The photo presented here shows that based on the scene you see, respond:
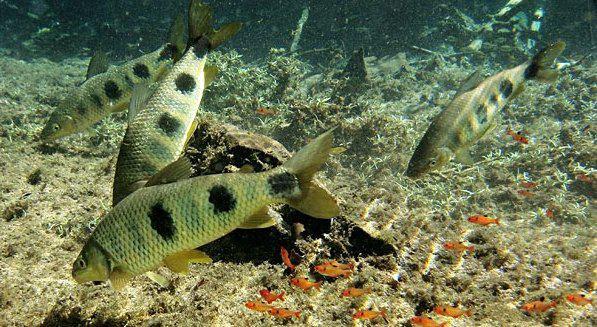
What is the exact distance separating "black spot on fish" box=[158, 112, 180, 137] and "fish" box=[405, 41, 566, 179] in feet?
8.17

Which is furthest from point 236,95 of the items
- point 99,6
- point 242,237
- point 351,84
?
point 99,6

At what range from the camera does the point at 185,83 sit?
11.6 feet

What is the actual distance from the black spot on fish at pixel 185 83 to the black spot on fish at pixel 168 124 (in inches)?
15.1

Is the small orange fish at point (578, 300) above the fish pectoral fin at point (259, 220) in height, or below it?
below

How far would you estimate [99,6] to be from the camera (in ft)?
63.9

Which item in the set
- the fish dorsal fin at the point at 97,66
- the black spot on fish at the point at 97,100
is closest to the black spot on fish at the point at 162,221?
the black spot on fish at the point at 97,100

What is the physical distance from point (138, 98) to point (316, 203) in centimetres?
212

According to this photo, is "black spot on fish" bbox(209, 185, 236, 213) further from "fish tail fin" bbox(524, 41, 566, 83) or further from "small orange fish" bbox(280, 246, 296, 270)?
"fish tail fin" bbox(524, 41, 566, 83)

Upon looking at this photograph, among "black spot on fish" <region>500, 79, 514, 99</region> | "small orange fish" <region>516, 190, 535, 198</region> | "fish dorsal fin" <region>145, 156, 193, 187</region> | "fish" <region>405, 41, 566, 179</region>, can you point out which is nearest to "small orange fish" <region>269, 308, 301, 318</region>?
"fish dorsal fin" <region>145, 156, 193, 187</region>

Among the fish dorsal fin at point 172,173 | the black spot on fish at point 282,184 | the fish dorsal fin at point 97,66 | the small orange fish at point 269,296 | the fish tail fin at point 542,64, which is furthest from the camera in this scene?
the fish dorsal fin at point 97,66

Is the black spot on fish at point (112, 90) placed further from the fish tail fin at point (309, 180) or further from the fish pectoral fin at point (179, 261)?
the fish tail fin at point (309, 180)

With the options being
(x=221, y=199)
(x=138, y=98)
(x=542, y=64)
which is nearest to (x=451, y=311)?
(x=221, y=199)

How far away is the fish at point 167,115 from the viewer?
2.86 meters

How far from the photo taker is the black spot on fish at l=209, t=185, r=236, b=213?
2.33 m
